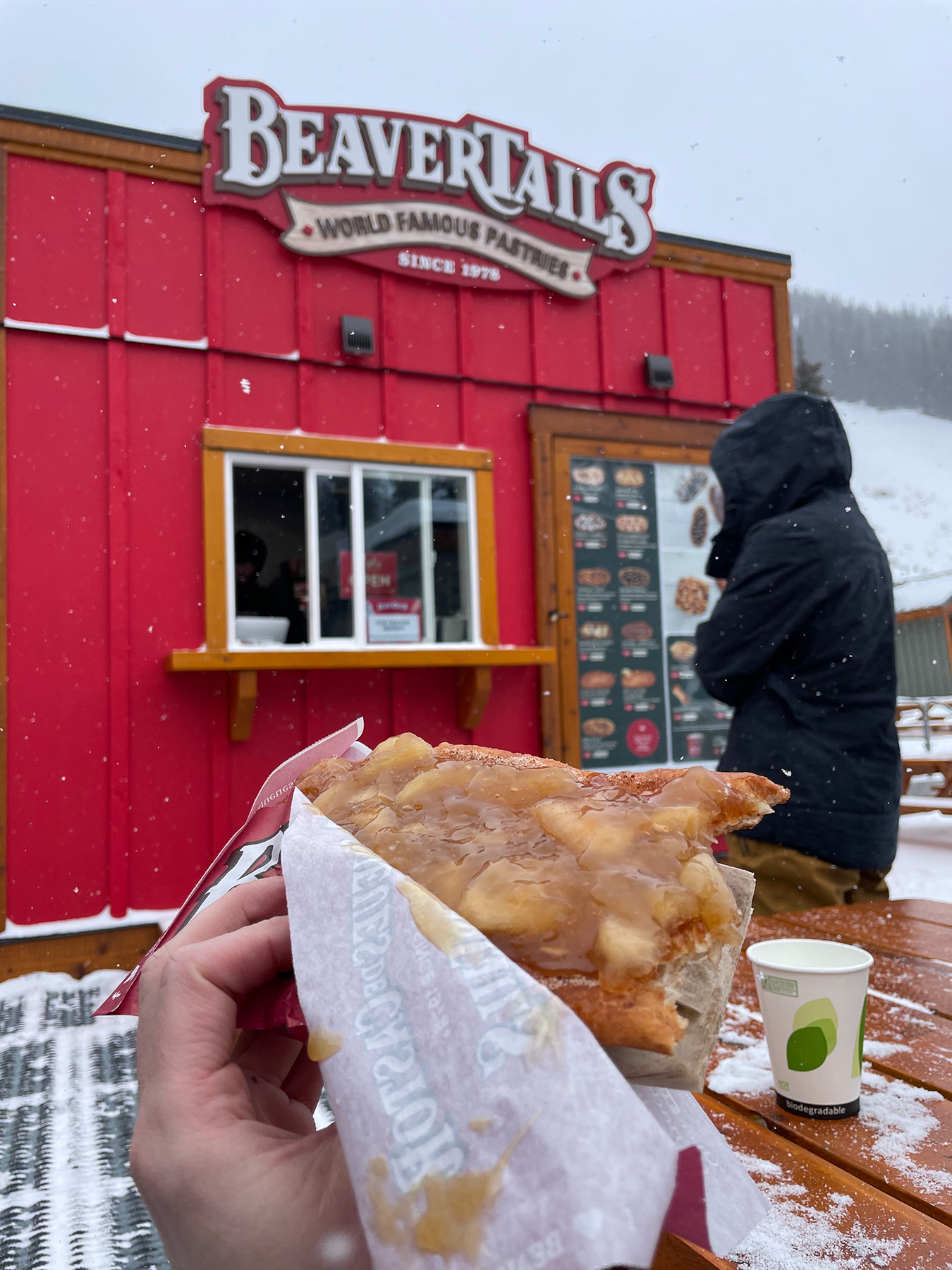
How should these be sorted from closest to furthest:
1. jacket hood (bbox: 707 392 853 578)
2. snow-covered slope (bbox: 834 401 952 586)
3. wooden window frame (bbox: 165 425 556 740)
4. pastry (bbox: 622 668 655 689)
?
jacket hood (bbox: 707 392 853 578)
wooden window frame (bbox: 165 425 556 740)
pastry (bbox: 622 668 655 689)
snow-covered slope (bbox: 834 401 952 586)

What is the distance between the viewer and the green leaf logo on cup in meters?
1.13

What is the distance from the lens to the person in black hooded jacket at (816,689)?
2.61 meters

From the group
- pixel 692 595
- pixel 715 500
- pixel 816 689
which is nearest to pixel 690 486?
pixel 715 500

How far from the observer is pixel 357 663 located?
505 cm

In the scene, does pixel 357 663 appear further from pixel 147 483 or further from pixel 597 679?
pixel 597 679

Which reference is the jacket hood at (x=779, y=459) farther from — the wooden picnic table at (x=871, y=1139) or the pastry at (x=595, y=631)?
the pastry at (x=595, y=631)

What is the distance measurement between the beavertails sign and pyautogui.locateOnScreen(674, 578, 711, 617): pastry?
2.27 m

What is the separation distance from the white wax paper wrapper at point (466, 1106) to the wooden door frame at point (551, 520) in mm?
4999

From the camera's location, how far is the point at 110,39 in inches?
2176

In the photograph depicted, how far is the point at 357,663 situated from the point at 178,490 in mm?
1487

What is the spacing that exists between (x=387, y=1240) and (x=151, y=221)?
570cm

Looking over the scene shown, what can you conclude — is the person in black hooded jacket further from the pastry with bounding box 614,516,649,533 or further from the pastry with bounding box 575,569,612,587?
the pastry with bounding box 614,516,649,533

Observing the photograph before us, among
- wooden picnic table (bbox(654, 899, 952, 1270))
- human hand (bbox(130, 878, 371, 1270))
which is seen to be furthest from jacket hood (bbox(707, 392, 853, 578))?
human hand (bbox(130, 878, 371, 1270))

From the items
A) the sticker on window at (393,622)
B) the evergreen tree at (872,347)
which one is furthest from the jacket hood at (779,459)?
the evergreen tree at (872,347)
